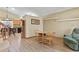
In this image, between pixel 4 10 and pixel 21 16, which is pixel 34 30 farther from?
pixel 4 10

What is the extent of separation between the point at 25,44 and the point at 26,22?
0.45m

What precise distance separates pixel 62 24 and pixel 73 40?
0.39m

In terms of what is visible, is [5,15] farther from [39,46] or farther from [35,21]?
[39,46]

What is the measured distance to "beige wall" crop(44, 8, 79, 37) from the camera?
2.40 m

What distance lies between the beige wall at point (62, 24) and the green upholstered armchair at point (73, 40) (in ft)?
0.28

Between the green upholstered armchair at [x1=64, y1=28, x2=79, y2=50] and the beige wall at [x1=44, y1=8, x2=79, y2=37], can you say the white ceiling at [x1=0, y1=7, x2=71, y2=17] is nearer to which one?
the beige wall at [x1=44, y1=8, x2=79, y2=37]

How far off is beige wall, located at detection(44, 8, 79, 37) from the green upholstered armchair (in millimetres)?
86

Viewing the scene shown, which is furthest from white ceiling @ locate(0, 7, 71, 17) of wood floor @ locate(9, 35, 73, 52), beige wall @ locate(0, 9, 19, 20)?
wood floor @ locate(9, 35, 73, 52)

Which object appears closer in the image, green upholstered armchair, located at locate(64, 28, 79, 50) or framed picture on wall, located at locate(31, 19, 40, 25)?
green upholstered armchair, located at locate(64, 28, 79, 50)

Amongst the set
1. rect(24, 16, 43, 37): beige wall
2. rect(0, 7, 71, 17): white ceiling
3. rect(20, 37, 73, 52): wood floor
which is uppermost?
rect(0, 7, 71, 17): white ceiling

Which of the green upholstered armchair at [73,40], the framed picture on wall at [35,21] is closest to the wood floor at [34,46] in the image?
the green upholstered armchair at [73,40]
